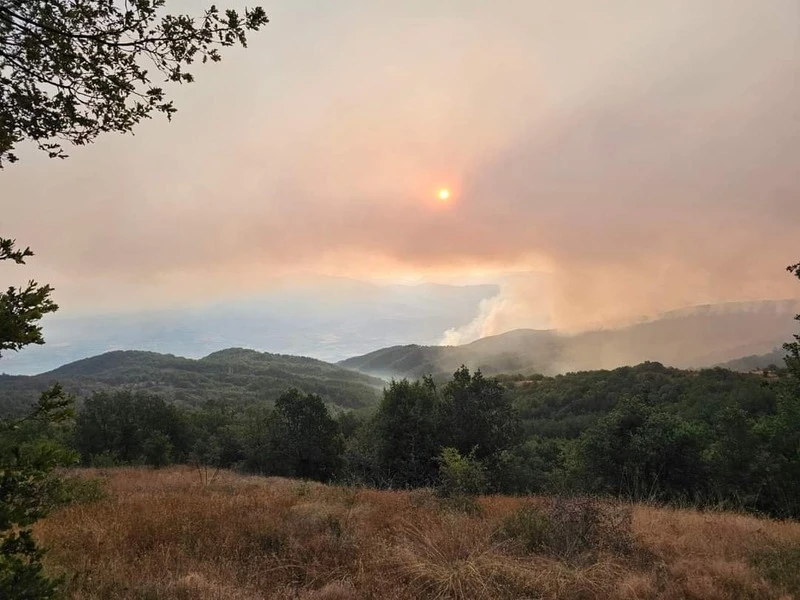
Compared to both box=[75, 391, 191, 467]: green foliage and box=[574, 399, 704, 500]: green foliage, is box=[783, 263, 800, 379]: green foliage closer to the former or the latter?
box=[574, 399, 704, 500]: green foliage

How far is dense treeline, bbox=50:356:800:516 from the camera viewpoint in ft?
78.5

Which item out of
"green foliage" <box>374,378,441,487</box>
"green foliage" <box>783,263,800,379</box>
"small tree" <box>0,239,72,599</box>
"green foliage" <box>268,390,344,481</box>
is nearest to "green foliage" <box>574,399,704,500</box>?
"green foliage" <box>374,378,441,487</box>

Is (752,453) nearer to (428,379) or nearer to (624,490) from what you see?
(624,490)

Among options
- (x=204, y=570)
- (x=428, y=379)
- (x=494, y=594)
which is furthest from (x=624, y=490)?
(x=204, y=570)

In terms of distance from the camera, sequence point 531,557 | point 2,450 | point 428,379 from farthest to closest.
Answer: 1. point 428,379
2. point 531,557
3. point 2,450

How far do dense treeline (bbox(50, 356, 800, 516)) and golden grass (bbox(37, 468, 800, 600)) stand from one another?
191 inches

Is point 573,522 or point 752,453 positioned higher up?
point 573,522

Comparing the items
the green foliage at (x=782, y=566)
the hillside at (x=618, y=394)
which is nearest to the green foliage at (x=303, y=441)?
the hillside at (x=618, y=394)

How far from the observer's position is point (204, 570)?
562 centimetres

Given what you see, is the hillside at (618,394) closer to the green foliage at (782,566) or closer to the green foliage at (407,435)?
the green foliage at (407,435)

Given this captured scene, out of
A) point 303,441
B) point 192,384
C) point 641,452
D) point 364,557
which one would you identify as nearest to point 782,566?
point 364,557

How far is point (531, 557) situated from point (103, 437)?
48.8m

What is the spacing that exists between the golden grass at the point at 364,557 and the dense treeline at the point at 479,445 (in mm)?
4839

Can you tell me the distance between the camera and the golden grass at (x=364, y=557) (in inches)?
203
